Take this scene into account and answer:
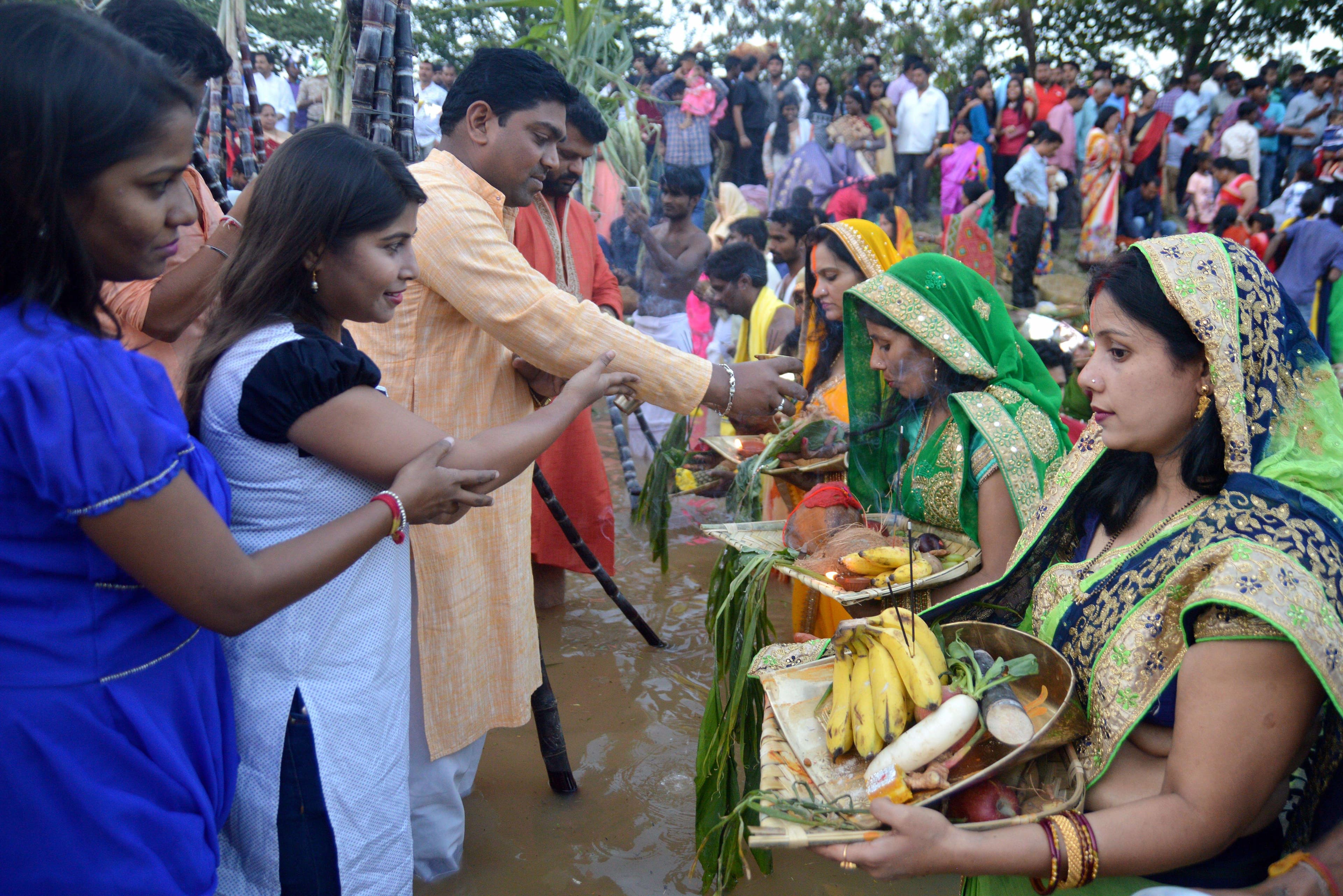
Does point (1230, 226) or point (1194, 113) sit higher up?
point (1194, 113)

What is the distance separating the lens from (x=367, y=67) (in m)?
2.93

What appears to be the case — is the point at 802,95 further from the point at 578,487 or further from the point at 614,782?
the point at 614,782

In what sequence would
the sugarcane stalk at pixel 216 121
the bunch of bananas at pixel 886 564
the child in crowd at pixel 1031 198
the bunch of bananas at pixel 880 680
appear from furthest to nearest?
the child in crowd at pixel 1031 198 < the sugarcane stalk at pixel 216 121 < the bunch of bananas at pixel 886 564 < the bunch of bananas at pixel 880 680

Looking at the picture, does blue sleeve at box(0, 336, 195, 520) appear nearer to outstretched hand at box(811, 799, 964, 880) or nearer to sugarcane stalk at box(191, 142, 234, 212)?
outstretched hand at box(811, 799, 964, 880)

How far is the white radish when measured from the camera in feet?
5.64

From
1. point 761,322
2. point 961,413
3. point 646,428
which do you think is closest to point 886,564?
point 961,413

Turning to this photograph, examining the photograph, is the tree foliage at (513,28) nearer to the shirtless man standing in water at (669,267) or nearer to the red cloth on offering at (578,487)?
the shirtless man standing in water at (669,267)

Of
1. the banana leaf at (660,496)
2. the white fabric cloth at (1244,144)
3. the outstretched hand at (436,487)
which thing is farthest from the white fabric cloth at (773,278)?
the white fabric cloth at (1244,144)

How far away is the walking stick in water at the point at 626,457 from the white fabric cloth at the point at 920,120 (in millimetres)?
8239

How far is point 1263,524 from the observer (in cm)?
169

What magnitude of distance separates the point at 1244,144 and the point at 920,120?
4115 millimetres

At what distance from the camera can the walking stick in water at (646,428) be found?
6.43 m

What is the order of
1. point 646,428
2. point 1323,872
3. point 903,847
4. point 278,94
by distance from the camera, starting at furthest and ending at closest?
point 278,94 < point 646,428 < point 1323,872 < point 903,847

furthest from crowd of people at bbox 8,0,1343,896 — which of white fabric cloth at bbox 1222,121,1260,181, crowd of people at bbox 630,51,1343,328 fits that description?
white fabric cloth at bbox 1222,121,1260,181
